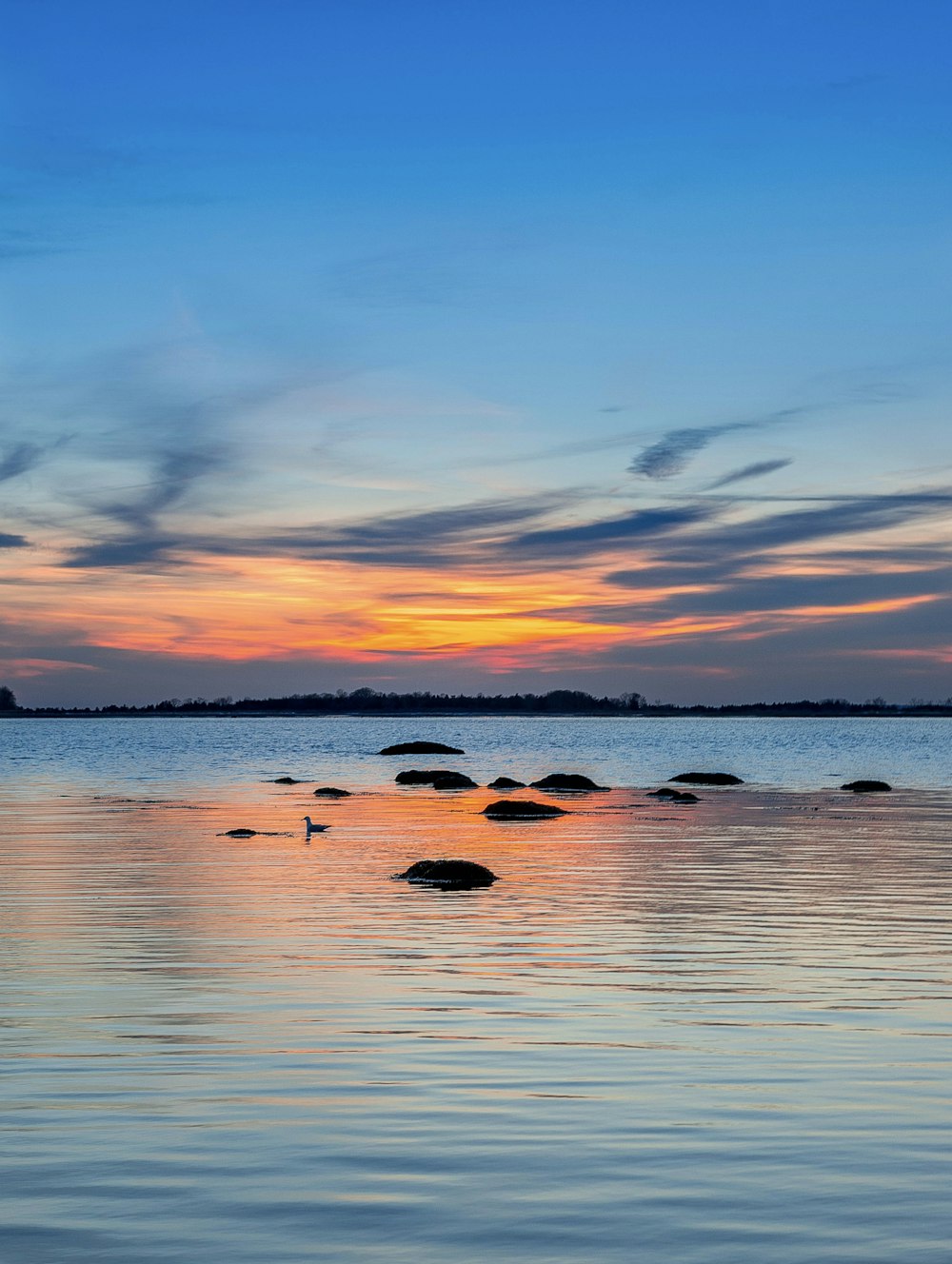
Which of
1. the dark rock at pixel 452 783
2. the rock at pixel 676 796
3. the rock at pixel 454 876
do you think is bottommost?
the dark rock at pixel 452 783

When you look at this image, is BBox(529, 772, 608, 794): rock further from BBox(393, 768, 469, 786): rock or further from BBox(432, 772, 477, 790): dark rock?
BBox(393, 768, 469, 786): rock

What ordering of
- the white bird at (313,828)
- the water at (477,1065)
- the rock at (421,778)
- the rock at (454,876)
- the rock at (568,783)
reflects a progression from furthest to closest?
the rock at (421,778), the rock at (568,783), the white bird at (313,828), the rock at (454,876), the water at (477,1065)

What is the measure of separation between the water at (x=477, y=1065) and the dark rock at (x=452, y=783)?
1476 inches

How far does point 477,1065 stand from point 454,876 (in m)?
15.1

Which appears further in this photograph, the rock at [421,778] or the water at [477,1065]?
the rock at [421,778]

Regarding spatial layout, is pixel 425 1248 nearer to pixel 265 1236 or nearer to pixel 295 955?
pixel 265 1236

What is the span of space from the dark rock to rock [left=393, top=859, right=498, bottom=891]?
39150 mm

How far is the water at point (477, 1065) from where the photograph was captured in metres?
8.42

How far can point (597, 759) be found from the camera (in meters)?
114

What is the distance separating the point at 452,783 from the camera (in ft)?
225

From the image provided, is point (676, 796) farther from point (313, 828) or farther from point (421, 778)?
point (313, 828)

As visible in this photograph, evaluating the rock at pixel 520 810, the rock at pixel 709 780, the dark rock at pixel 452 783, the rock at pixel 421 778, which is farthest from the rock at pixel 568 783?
the rock at pixel 520 810

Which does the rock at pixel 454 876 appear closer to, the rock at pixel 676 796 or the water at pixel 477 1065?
the water at pixel 477 1065

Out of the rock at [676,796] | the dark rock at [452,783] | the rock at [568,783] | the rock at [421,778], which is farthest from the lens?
the rock at [421,778]
